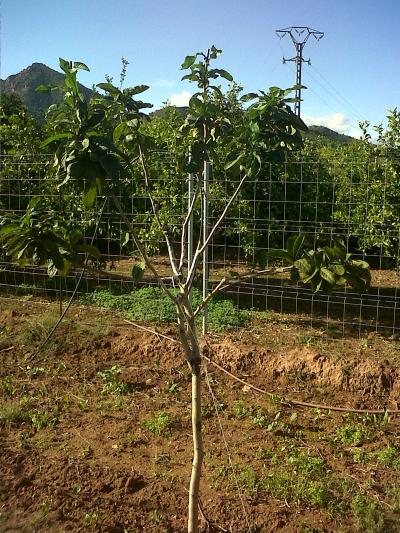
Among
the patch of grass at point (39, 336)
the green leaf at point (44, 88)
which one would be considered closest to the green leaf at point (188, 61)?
the green leaf at point (44, 88)

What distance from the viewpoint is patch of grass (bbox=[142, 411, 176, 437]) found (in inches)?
160

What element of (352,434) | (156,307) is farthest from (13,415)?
Result: (352,434)

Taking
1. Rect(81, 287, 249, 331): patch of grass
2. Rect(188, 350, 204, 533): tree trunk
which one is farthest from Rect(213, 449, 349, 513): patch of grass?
Rect(81, 287, 249, 331): patch of grass

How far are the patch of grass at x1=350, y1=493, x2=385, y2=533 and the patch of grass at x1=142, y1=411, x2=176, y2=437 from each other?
1.42 m

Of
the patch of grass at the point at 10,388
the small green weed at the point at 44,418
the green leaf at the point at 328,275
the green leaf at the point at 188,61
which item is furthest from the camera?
the patch of grass at the point at 10,388

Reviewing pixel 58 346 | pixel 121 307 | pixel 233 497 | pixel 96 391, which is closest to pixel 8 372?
pixel 58 346

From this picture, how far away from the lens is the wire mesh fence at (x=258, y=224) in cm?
630

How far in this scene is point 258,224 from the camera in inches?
288

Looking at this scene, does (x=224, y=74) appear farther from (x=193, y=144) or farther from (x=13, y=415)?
(x=13, y=415)

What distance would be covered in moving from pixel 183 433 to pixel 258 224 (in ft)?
12.5

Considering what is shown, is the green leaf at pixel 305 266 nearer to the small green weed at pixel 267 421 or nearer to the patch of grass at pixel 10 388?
the small green weed at pixel 267 421

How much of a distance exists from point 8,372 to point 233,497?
2.83 m

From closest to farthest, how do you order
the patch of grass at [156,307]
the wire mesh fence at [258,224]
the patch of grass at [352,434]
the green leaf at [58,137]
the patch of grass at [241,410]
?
the green leaf at [58,137]
the patch of grass at [352,434]
the patch of grass at [241,410]
the patch of grass at [156,307]
the wire mesh fence at [258,224]

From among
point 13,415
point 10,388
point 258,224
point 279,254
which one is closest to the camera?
point 279,254
